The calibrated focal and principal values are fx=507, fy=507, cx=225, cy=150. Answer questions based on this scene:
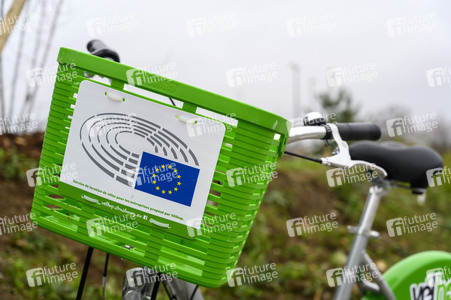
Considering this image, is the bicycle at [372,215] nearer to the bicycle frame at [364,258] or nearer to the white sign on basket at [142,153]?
the bicycle frame at [364,258]

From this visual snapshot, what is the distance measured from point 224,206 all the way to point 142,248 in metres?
0.27

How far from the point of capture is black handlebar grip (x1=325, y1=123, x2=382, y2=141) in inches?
70.3

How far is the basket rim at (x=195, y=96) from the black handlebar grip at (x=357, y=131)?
1.44 ft

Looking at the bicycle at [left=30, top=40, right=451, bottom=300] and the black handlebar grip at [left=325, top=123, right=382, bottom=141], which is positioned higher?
the black handlebar grip at [left=325, top=123, right=382, bottom=141]

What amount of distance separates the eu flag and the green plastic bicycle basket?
64 millimetres

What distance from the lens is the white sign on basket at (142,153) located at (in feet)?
4.52

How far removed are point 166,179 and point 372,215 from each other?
125 centimetres

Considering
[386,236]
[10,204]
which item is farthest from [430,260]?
[386,236]

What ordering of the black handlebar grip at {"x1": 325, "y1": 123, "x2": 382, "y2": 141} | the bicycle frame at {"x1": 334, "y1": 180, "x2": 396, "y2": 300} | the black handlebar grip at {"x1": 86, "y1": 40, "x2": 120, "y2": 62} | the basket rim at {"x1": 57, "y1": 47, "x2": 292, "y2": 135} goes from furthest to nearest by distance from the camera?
the bicycle frame at {"x1": 334, "y1": 180, "x2": 396, "y2": 300} < the black handlebar grip at {"x1": 325, "y1": 123, "x2": 382, "y2": 141} < the black handlebar grip at {"x1": 86, "y1": 40, "x2": 120, "y2": 62} < the basket rim at {"x1": 57, "y1": 47, "x2": 292, "y2": 135}

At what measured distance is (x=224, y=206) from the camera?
1396mm

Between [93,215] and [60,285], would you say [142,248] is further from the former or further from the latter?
[60,285]

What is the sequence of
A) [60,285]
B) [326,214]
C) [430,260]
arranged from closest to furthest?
[430,260]
[60,285]
[326,214]

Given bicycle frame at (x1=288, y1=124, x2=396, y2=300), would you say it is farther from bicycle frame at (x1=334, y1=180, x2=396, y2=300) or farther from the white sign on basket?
the white sign on basket

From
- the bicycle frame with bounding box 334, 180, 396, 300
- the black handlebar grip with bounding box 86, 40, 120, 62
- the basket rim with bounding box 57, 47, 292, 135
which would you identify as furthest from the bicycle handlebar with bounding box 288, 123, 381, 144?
the black handlebar grip with bounding box 86, 40, 120, 62
